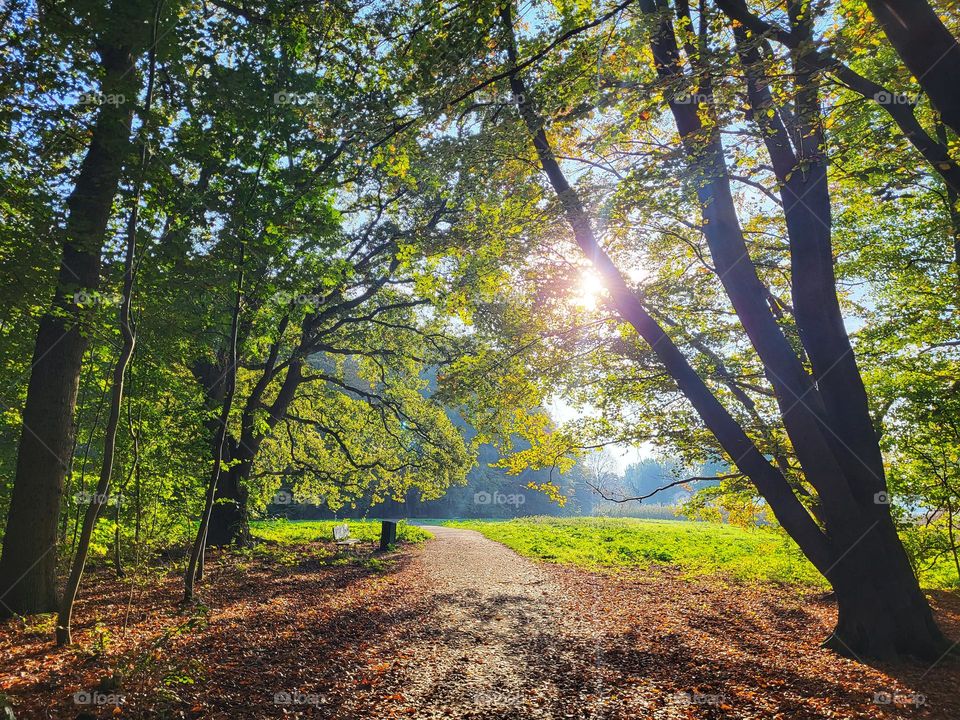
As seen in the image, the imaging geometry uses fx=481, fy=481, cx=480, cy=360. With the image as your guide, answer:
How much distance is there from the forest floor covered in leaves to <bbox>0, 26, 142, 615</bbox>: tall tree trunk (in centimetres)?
73

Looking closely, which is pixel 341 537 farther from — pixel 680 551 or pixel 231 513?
pixel 680 551

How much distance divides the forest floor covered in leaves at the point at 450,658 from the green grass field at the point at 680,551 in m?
1.85

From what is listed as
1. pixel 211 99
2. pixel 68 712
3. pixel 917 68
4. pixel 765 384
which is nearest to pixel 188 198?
pixel 211 99

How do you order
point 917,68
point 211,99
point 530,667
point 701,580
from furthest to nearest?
point 701,580, point 211,99, point 530,667, point 917,68

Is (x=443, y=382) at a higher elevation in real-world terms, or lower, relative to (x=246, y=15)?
lower

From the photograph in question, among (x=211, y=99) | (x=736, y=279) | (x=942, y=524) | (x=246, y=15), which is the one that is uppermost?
(x=246, y=15)

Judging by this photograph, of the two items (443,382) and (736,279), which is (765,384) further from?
(443,382)

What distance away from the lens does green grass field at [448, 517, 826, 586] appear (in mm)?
11828

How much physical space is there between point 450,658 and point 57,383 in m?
6.96

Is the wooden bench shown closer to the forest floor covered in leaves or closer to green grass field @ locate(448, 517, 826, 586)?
green grass field @ locate(448, 517, 826, 586)

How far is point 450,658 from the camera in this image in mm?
5941

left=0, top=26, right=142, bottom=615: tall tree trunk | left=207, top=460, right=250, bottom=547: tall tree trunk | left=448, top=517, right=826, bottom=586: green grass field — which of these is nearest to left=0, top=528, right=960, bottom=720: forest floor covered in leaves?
left=0, top=26, right=142, bottom=615: tall tree trunk

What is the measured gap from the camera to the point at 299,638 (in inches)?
262

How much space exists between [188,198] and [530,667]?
7989mm
